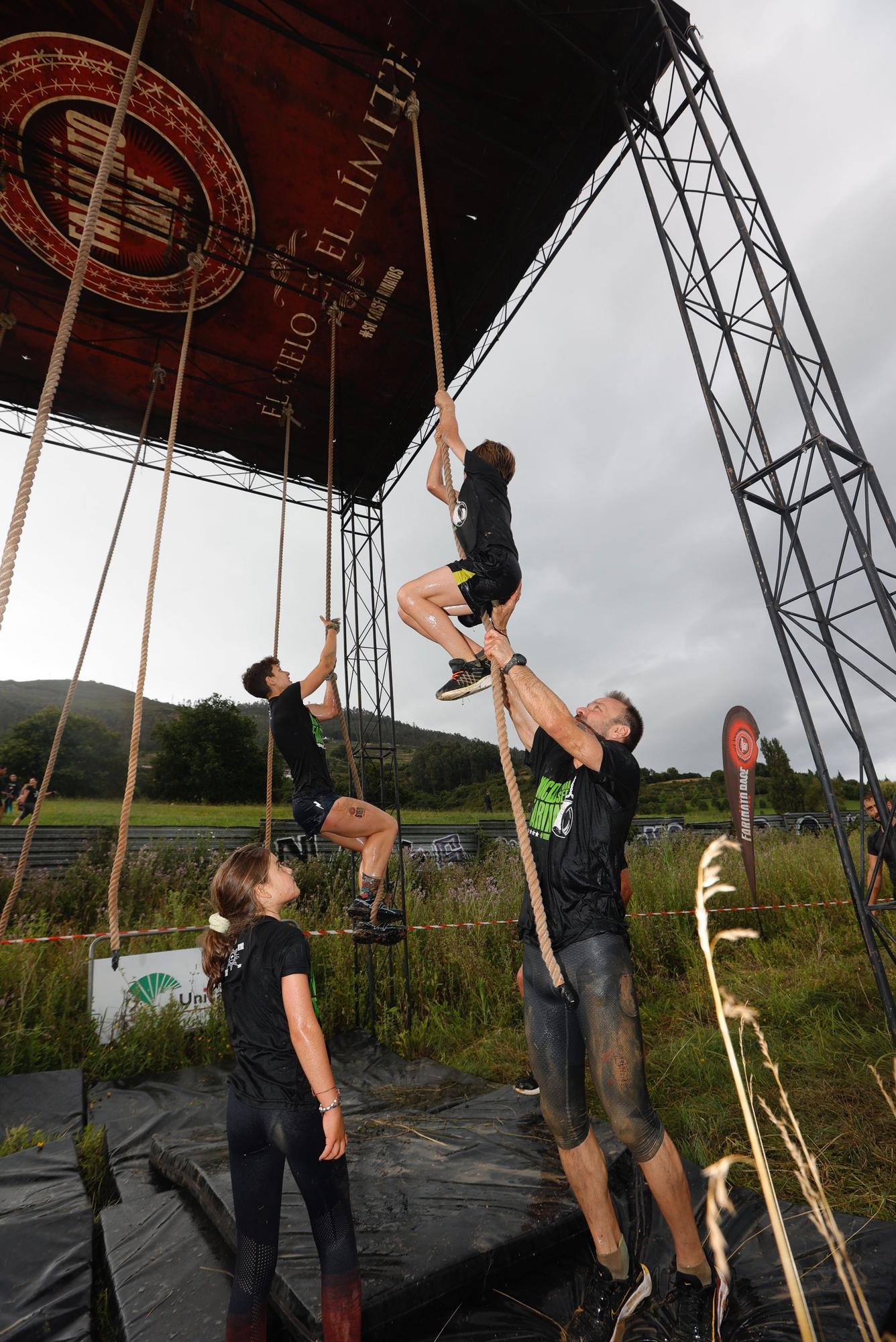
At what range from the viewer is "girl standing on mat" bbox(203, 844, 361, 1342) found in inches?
88.4

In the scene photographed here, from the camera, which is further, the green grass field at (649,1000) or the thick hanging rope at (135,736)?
the green grass field at (649,1000)

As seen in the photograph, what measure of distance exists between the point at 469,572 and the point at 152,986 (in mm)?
5162

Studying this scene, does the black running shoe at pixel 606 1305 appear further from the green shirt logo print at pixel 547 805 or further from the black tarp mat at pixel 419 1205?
the green shirt logo print at pixel 547 805

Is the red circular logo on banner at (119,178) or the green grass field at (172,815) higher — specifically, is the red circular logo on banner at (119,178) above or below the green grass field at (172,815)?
above

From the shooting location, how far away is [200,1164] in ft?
10.5

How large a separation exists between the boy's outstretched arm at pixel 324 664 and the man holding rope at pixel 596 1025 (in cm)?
262

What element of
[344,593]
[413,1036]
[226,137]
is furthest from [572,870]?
[344,593]

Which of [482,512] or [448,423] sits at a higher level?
[448,423]

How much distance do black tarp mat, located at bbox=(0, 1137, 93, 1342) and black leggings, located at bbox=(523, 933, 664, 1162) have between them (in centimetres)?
196

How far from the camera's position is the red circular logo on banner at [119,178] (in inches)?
202

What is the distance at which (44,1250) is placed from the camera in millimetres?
2840

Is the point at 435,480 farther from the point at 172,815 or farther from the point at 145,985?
the point at 172,815

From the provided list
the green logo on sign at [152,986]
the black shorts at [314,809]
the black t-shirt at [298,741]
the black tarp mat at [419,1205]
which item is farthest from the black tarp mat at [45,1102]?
the black t-shirt at [298,741]

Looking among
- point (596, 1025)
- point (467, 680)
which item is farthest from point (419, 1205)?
point (467, 680)
